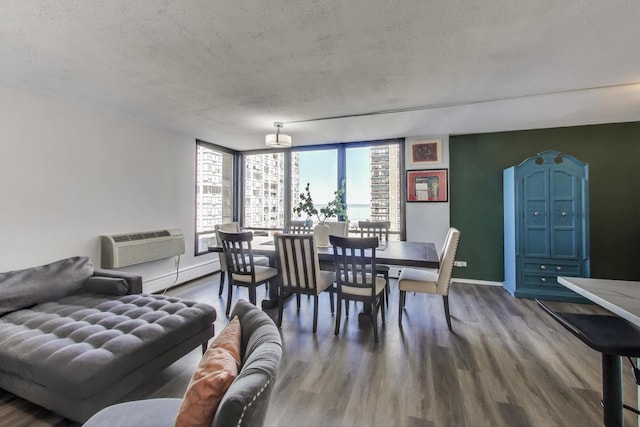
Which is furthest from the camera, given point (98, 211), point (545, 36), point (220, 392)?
point (98, 211)

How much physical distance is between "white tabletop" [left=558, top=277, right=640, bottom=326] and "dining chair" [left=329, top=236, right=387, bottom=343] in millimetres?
1343

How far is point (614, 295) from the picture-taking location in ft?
4.07

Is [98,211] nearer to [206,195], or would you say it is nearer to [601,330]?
[206,195]

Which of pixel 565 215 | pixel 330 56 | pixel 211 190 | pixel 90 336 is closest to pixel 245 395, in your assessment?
pixel 90 336

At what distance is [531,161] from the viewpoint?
11.7 feet

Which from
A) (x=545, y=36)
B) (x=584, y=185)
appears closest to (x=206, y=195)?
(x=545, y=36)

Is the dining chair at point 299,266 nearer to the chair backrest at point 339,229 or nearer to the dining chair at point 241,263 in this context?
the dining chair at point 241,263

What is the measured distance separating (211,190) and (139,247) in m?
1.81

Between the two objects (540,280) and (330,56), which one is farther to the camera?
(540,280)

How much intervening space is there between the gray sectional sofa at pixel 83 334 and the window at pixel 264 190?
309 cm

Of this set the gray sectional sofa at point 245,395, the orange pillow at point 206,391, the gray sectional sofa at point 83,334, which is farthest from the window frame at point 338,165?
the orange pillow at point 206,391

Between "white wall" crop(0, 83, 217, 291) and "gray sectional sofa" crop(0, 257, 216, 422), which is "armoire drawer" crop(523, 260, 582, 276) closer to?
"gray sectional sofa" crop(0, 257, 216, 422)

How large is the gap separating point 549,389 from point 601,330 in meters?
0.95

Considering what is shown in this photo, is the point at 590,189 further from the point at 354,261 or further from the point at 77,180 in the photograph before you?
the point at 77,180
